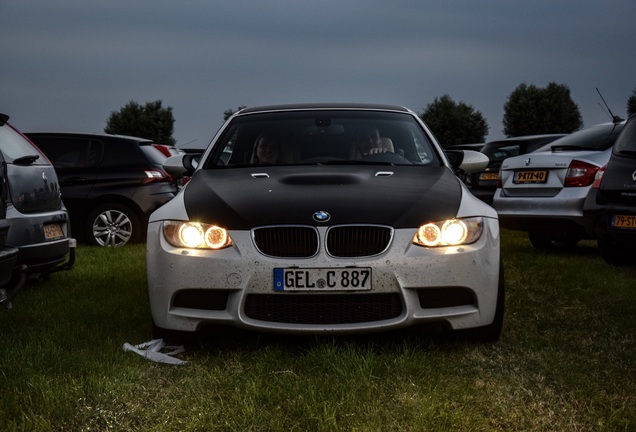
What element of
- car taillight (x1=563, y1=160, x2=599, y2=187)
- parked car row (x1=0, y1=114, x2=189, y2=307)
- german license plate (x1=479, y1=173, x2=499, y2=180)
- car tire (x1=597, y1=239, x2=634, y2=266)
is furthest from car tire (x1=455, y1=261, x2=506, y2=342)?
german license plate (x1=479, y1=173, x2=499, y2=180)

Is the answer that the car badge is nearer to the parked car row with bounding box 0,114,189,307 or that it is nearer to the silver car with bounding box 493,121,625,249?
the silver car with bounding box 493,121,625,249

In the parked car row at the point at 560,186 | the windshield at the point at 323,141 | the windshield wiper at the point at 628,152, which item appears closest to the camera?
the windshield at the point at 323,141

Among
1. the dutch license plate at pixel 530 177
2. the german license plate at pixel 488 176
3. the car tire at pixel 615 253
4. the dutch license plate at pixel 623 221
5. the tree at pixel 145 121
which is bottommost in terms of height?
the tree at pixel 145 121

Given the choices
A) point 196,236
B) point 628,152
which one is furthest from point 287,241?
point 628,152

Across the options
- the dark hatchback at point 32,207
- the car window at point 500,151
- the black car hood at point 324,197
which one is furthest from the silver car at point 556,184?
→ the dark hatchback at point 32,207

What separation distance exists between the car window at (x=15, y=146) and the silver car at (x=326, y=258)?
2.02 metres

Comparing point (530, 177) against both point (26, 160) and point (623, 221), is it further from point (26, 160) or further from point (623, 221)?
point (26, 160)

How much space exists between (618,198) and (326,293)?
14.2 feet

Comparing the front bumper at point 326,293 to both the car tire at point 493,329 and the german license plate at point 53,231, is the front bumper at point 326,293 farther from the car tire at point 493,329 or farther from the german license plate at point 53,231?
the german license plate at point 53,231

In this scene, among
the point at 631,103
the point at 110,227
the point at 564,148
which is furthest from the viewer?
the point at 631,103

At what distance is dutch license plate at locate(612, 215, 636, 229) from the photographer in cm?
809

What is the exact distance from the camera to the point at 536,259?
1022 cm

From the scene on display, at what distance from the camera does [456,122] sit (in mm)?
74125

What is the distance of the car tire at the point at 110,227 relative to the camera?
40.4ft
